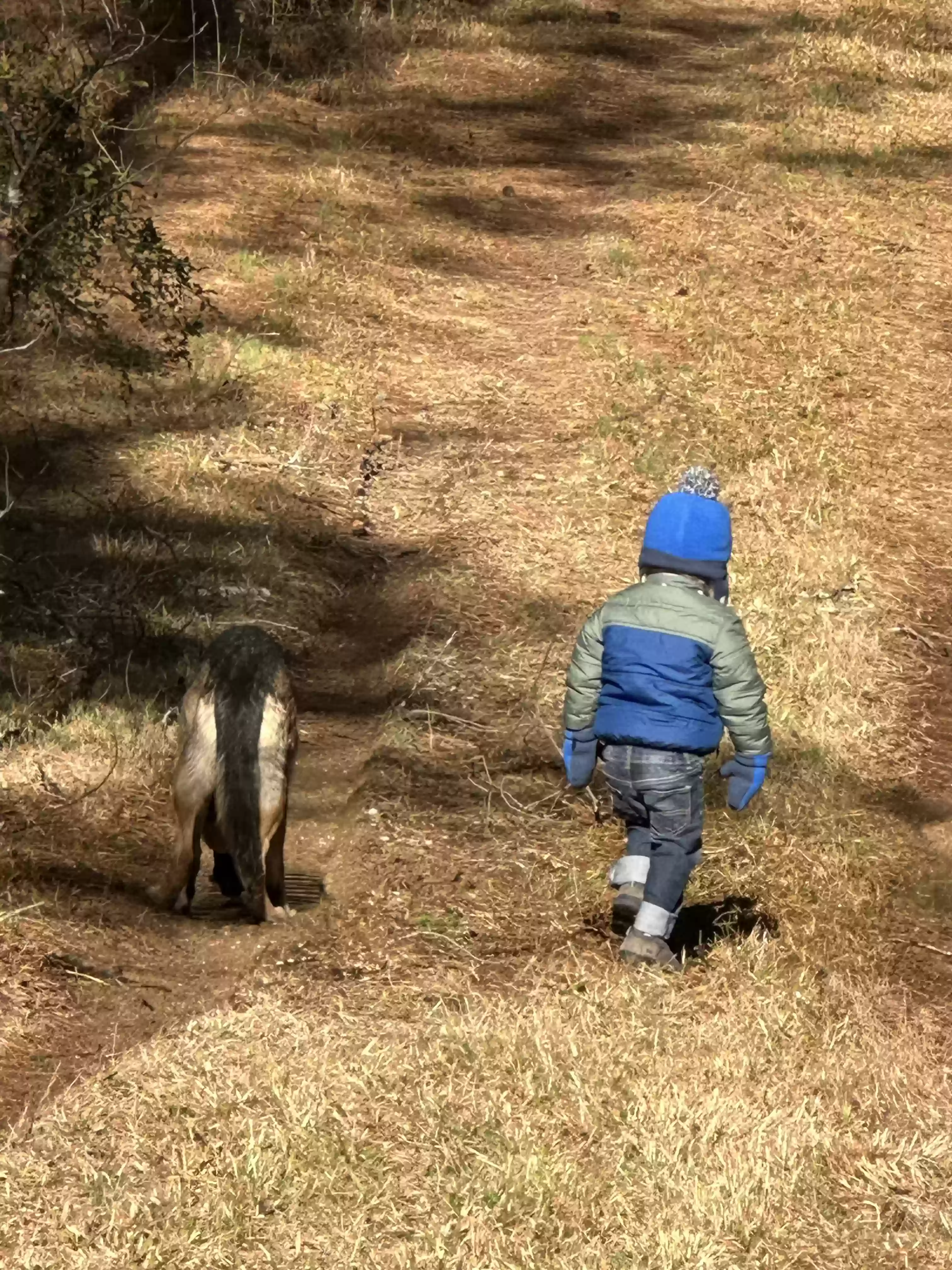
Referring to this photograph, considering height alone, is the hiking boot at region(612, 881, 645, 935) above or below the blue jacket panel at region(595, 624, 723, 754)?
below

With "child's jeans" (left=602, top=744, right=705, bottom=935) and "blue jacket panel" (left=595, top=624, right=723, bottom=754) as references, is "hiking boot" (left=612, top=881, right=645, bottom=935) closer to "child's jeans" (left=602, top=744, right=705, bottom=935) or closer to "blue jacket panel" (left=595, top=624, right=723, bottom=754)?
"child's jeans" (left=602, top=744, right=705, bottom=935)

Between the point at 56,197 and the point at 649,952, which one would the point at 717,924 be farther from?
the point at 56,197

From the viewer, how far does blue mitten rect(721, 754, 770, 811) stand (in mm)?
5328

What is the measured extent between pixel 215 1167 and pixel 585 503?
5.57 metres

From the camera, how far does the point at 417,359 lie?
11242mm

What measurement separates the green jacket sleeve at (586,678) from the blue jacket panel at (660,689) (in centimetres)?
A: 4

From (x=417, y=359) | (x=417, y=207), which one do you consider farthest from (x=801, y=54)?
(x=417, y=359)

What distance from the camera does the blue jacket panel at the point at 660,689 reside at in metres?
5.26

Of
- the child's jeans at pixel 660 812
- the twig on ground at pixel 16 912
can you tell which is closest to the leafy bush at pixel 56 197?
the twig on ground at pixel 16 912

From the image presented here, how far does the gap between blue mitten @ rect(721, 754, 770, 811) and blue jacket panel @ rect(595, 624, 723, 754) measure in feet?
0.34

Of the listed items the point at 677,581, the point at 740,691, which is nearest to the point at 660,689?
the point at 740,691

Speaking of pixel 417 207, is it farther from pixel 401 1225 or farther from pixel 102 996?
pixel 401 1225

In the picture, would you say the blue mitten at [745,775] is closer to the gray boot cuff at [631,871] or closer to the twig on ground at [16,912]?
the gray boot cuff at [631,871]

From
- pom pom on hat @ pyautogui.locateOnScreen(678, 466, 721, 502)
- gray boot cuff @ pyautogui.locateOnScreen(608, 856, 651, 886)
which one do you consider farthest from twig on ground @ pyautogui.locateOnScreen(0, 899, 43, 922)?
pom pom on hat @ pyautogui.locateOnScreen(678, 466, 721, 502)
